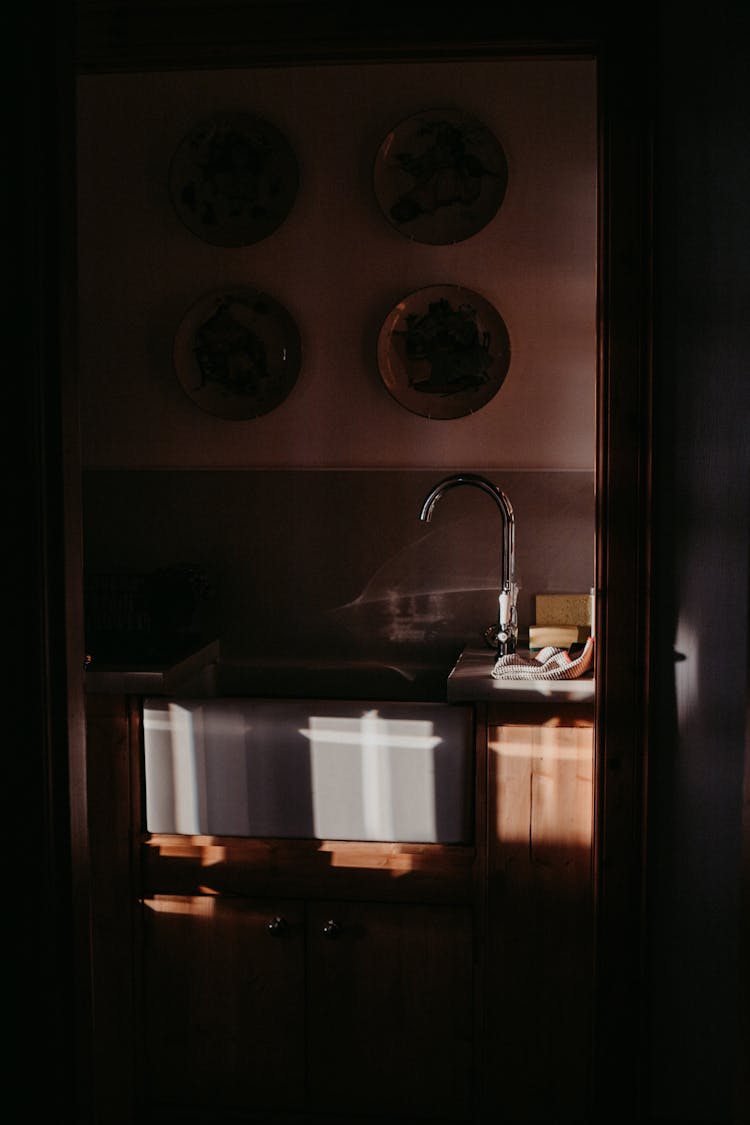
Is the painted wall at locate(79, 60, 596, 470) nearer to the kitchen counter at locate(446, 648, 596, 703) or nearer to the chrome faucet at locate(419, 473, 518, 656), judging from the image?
the chrome faucet at locate(419, 473, 518, 656)

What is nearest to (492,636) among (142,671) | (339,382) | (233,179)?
(339,382)

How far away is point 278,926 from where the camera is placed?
2297mm

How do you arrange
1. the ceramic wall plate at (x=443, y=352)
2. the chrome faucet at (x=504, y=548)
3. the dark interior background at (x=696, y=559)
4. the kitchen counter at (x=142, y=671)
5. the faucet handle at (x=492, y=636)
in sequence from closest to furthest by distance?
1. the dark interior background at (x=696, y=559)
2. the kitchen counter at (x=142, y=671)
3. the chrome faucet at (x=504, y=548)
4. the faucet handle at (x=492, y=636)
5. the ceramic wall plate at (x=443, y=352)

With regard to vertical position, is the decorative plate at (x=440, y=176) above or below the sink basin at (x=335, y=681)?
above

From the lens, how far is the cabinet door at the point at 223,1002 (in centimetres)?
231

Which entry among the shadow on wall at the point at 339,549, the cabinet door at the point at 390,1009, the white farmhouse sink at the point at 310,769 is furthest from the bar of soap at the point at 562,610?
the cabinet door at the point at 390,1009

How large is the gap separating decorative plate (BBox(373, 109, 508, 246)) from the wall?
1.4 inches

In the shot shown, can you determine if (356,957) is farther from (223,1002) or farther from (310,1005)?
(223,1002)

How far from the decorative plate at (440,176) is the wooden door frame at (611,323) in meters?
0.93

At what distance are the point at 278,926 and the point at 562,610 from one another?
115cm

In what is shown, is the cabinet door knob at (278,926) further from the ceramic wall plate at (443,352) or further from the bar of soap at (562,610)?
the ceramic wall plate at (443,352)

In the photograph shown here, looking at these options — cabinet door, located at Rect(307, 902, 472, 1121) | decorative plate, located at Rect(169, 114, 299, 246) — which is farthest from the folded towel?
decorative plate, located at Rect(169, 114, 299, 246)

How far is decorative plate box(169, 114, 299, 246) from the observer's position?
2.93 m

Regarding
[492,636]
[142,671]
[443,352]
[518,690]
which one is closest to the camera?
[518,690]
